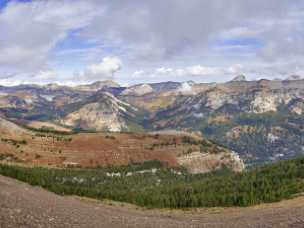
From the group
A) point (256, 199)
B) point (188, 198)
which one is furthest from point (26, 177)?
point (256, 199)

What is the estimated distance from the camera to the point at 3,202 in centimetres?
5538

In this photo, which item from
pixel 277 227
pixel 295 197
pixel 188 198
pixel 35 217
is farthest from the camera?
pixel 188 198

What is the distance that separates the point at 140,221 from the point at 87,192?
73497 millimetres

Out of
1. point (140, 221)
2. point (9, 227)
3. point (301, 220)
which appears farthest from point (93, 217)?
point (301, 220)

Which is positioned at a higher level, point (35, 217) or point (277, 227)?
point (35, 217)

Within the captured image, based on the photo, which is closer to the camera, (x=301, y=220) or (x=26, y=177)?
(x=301, y=220)

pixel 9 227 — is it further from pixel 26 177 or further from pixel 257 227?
pixel 26 177

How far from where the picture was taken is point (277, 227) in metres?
61.3

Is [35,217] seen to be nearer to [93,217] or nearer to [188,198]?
[93,217]

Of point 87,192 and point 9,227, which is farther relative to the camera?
point 87,192

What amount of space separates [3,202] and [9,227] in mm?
13818

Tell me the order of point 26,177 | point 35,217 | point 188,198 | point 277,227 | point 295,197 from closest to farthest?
1. point 35,217
2. point 277,227
3. point 295,197
4. point 26,177
5. point 188,198

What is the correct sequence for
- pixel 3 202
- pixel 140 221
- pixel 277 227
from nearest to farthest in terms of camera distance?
1. pixel 3 202
2. pixel 277 227
3. pixel 140 221

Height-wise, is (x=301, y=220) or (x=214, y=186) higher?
(x=301, y=220)
